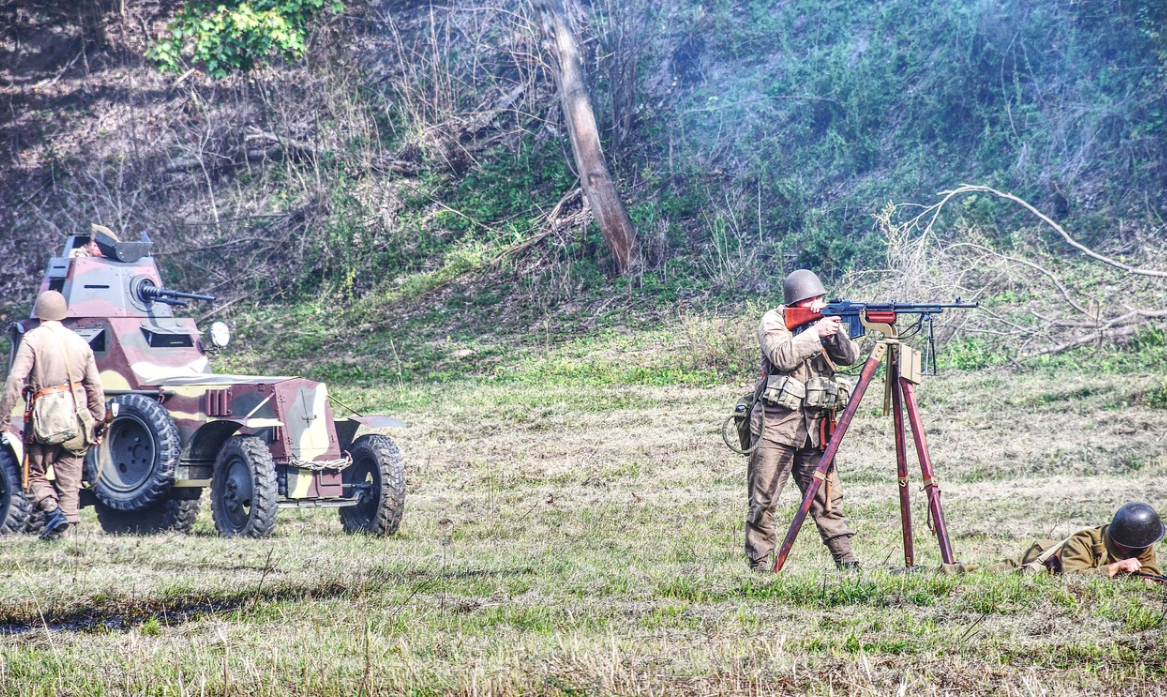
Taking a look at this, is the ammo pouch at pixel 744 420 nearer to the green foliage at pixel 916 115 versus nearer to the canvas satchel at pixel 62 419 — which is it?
the canvas satchel at pixel 62 419

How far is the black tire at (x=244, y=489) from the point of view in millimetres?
9164

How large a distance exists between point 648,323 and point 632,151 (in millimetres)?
5590

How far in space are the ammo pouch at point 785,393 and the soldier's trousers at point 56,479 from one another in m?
5.38

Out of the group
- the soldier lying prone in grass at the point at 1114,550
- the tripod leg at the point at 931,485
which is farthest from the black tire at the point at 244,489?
the soldier lying prone in grass at the point at 1114,550

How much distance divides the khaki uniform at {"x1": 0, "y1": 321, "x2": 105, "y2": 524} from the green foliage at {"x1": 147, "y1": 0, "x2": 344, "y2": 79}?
15582mm

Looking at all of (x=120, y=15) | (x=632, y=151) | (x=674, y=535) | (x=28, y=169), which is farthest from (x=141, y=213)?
(x=674, y=535)

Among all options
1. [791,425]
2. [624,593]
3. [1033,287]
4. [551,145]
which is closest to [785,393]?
[791,425]

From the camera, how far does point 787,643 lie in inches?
206

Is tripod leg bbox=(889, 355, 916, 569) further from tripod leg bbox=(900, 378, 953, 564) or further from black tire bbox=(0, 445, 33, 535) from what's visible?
black tire bbox=(0, 445, 33, 535)

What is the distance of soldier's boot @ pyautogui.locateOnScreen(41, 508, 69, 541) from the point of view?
9.07m

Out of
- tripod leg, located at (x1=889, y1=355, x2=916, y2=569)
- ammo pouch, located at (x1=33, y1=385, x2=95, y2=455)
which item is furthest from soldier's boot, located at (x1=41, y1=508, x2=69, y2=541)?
tripod leg, located at (x1=889, y1=355, x2=916, y2=569)

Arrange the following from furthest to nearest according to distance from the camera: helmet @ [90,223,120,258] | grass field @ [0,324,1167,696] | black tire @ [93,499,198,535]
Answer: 1. helmet @ [90,223,120,258]
2. black tire @ [93,499,198,535]
3. grass field @ [0,324,1167,696]

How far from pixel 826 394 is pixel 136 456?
19.1 ft

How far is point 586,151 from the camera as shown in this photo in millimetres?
20953
